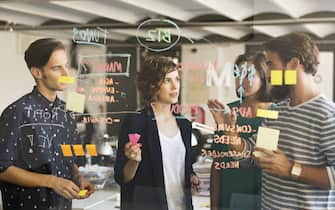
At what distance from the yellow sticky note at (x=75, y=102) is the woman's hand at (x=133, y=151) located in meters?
0.38

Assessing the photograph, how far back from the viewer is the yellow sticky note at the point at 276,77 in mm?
2811

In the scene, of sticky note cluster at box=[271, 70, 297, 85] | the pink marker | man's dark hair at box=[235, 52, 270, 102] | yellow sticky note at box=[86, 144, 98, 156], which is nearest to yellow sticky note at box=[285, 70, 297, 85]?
sticky note cluster at box=[271, 70, 297, 85]

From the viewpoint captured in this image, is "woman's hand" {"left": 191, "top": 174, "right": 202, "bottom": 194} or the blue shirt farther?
the blue shirt

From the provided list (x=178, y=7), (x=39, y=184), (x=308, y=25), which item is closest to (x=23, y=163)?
(x=39, y=184)

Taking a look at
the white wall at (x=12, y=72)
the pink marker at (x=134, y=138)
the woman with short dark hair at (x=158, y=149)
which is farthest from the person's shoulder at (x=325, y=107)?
the white wall at (x=12, y=72)

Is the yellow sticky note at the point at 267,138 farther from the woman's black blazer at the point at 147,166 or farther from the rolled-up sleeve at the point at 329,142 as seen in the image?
the woman's black blazer at the point at 147,166

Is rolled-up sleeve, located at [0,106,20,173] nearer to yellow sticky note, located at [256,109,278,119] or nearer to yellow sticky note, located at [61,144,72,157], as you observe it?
yellow sticky note, located at [61,144,72,157]

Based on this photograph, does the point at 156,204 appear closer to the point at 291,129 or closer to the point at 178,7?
the point at 291,129

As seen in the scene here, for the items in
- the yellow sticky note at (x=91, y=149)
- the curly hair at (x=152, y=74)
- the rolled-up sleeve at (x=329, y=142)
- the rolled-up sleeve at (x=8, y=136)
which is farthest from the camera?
the rolled-up sleeve at (x=8, y=136)

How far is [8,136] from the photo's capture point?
327 centimetres

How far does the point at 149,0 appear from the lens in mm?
3035

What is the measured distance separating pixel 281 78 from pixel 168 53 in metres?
0.68

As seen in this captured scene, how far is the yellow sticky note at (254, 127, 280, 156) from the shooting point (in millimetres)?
2851

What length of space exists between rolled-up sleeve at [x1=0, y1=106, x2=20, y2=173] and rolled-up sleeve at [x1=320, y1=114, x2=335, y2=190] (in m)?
1.88
